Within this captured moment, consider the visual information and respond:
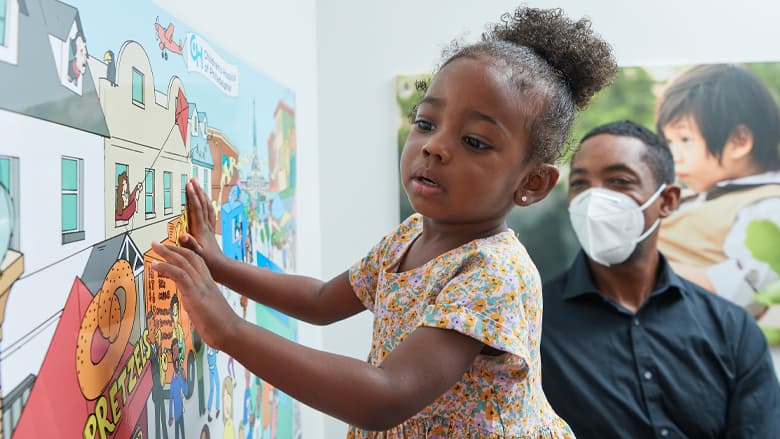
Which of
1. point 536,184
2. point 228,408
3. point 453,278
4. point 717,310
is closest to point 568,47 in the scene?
point 536,184

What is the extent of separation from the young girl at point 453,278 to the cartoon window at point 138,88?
162mm

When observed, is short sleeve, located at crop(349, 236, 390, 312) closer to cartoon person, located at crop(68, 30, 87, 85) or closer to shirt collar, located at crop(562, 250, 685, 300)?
cartoon person, located at crop(68, 30, 87, 85)

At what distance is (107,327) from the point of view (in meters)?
0.62

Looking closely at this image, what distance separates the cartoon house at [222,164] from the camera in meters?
0.93

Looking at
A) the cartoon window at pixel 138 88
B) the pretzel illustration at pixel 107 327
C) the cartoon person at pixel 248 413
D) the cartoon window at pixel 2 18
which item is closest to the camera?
the cartoon window at pixel 2 18

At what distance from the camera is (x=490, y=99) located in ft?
Result: 2.50

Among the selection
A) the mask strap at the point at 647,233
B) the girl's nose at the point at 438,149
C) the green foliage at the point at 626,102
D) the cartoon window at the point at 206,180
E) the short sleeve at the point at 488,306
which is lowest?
the short sleeve at the point at 488,306

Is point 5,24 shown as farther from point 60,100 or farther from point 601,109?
point 601,109

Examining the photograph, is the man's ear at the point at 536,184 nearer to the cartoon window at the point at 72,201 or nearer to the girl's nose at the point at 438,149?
the girl's nose at the point at 438,149

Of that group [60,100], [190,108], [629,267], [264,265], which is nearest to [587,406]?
[629,267]

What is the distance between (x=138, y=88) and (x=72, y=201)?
0.17 m

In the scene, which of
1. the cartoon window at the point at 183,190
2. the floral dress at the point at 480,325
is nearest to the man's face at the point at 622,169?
the floral dress at the point at 480,325

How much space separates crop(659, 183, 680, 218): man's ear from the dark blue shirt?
15 centimetres

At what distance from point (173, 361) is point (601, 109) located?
4.78 feet
